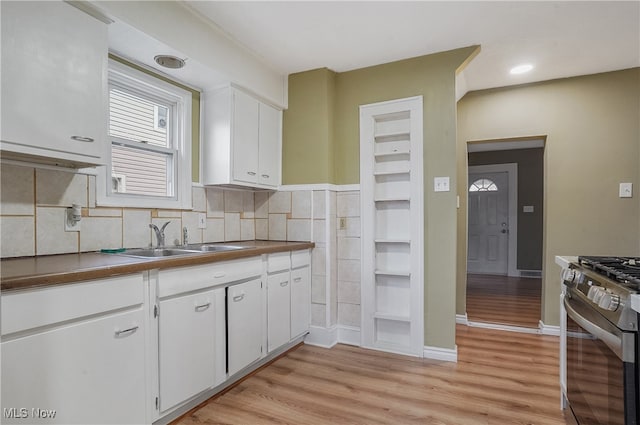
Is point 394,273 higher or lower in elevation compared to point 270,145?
lower

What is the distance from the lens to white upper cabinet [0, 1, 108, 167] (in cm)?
141

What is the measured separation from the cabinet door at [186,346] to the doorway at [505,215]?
16.1 feet

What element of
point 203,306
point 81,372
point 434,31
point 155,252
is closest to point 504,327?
point 434,31

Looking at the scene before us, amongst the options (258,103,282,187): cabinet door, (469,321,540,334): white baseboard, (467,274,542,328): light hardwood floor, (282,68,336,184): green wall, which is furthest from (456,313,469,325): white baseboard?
(258,103,282,187): cabinet door

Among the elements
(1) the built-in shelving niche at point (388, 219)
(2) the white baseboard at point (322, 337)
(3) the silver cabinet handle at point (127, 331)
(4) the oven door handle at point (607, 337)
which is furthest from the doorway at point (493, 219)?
(3) the silver cabinet handle at point (127, 331)

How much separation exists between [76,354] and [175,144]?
66.0 inches

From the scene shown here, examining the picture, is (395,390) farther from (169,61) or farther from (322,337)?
(169,61)

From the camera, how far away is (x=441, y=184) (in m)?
2.77

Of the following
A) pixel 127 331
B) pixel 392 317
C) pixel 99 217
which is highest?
pixel 99 217

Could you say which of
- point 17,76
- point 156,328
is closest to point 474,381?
point 156,328

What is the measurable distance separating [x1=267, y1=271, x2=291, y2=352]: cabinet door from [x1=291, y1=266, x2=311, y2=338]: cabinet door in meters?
0.06

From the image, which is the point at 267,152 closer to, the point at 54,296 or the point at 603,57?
the point at 54,296

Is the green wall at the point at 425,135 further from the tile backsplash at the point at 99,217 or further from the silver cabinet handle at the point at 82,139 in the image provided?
the silver cabinet handle at the point at 82,139

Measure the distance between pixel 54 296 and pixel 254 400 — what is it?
1314 millimetres
